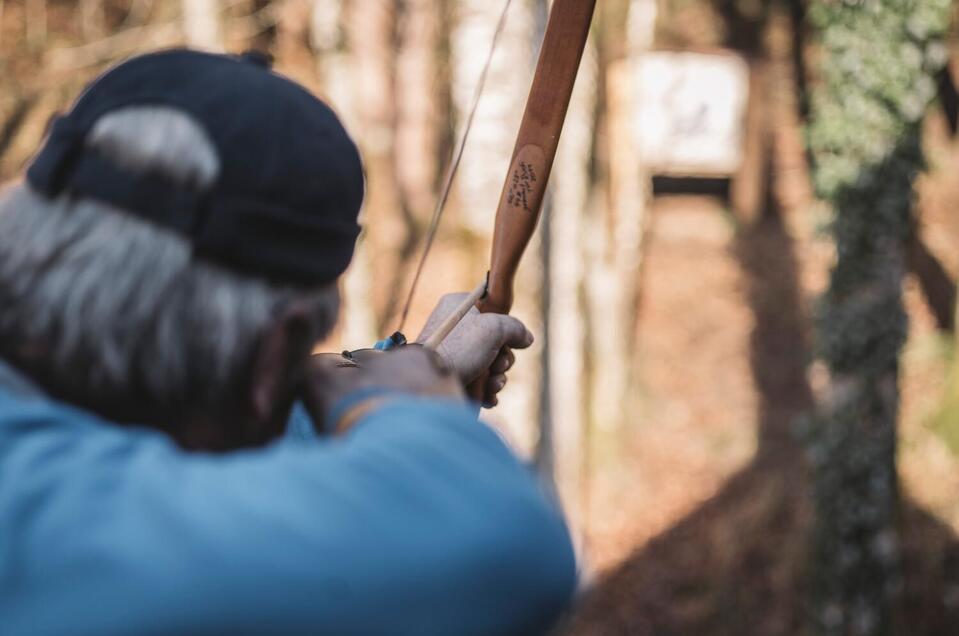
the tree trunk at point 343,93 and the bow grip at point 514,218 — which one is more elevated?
the bow grip at point 514,218

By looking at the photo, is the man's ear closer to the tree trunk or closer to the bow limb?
the bow limb

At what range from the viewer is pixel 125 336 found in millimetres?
793

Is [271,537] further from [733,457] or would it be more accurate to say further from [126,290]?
[733,457]

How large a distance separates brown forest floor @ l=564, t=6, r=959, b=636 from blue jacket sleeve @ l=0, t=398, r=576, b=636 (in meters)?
4.59

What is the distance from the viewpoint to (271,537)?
703mm

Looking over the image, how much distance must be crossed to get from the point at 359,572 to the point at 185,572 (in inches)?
4.7

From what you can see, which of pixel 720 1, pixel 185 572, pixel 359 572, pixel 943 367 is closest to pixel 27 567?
pixel 185 572

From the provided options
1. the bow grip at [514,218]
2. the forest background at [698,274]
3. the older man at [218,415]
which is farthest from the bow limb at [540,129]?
the forest background at [698,274]

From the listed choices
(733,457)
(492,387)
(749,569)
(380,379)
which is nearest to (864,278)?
(749,569)

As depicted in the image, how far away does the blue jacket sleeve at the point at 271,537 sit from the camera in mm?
679

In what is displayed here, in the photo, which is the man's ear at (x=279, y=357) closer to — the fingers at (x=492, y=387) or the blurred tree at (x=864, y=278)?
the fingers at (x=492, y=387)

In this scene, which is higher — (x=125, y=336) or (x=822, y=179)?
(x=125, y=336)

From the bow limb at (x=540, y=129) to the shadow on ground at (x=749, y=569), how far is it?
198 inches

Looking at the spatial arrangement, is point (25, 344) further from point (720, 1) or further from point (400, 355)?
point (720, 1)
